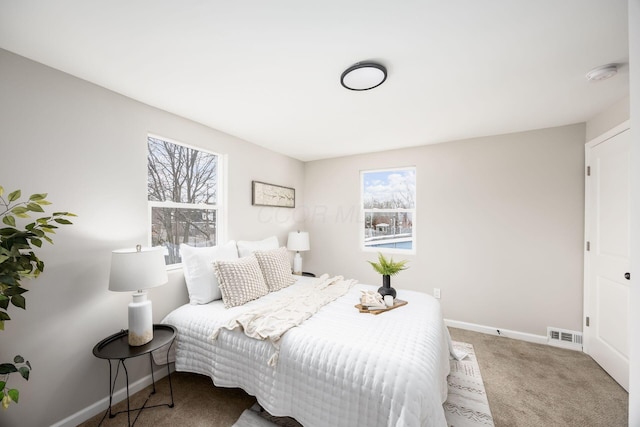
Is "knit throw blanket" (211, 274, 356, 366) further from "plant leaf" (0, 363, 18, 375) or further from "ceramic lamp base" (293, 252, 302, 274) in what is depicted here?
"ceramic lamp base" (293, 252, 302, 274)

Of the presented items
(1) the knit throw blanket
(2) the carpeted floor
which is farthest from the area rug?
(1) the knit throw blanket

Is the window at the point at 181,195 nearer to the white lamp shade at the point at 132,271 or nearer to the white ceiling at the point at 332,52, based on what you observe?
the white ceiling at the point at 332,52

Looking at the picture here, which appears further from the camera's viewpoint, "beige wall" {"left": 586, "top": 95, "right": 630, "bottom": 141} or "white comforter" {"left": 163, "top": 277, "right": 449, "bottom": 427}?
"beige wall" {"left": 586, "top": 95, "right": 630, "bottom": 141}

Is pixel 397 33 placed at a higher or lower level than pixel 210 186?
higher

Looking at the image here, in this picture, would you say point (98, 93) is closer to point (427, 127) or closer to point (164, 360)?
point (164, 360)

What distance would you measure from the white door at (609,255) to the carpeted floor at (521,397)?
24cm

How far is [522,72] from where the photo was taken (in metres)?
1.78

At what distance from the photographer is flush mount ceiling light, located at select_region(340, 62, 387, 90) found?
5.49 feet

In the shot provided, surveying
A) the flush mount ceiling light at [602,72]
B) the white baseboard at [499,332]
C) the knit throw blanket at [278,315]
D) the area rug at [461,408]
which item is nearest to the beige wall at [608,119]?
the flush mount ceiling light at [602,72]

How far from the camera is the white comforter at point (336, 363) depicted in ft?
4.35

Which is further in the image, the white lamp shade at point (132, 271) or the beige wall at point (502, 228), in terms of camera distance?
the beige wall at point (502, 228)

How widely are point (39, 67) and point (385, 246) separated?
3.80 m

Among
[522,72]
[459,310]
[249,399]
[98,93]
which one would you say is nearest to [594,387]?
[459,310]

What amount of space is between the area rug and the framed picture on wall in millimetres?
2233
